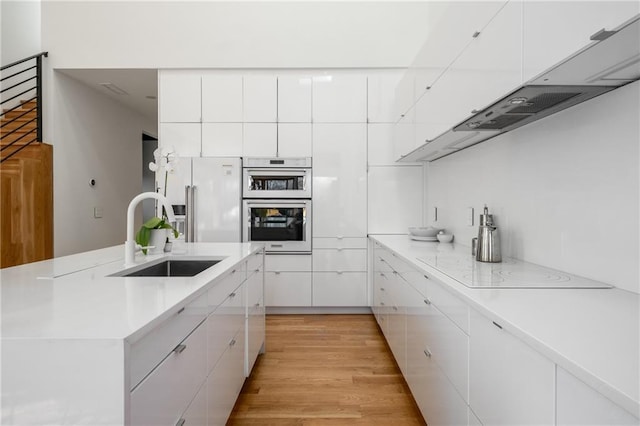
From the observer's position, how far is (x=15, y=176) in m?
3.74

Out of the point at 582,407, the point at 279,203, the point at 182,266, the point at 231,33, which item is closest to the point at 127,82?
the point at 231,33

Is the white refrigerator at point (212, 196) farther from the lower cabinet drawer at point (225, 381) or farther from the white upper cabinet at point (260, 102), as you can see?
the lower cabinet drawer at point (225, 381)

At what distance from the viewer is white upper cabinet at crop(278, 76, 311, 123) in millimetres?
3643

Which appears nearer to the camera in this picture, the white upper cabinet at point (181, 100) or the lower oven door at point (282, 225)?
the lower oven door at point (282, 225)

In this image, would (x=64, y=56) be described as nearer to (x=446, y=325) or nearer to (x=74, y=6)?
(x=74, y=6)

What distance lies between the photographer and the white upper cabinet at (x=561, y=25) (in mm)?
858

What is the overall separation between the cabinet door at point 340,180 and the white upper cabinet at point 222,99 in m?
0.95

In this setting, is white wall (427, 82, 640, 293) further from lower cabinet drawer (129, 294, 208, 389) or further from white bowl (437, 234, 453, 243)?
lower cabinet drawer (129, 294, 208, 389)

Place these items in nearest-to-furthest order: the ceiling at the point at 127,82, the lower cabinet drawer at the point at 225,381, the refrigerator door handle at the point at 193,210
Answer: the lower cabinet drawer at the point at 225,381
the refrigerator door handle at the point at 193,210
the ceiling at the point at 127,82

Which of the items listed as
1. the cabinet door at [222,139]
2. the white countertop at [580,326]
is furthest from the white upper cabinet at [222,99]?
the white countertop at [580,326]

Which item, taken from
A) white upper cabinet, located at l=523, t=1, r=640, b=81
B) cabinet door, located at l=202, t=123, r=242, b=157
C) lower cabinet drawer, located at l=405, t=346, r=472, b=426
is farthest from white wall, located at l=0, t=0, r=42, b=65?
lower cabinet drawer, located at l=405, t=346, r=472, b=426

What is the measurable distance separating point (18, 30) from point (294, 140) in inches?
182

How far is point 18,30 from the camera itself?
15.4ft

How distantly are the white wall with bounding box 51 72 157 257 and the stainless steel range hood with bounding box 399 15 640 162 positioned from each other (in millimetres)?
4670
